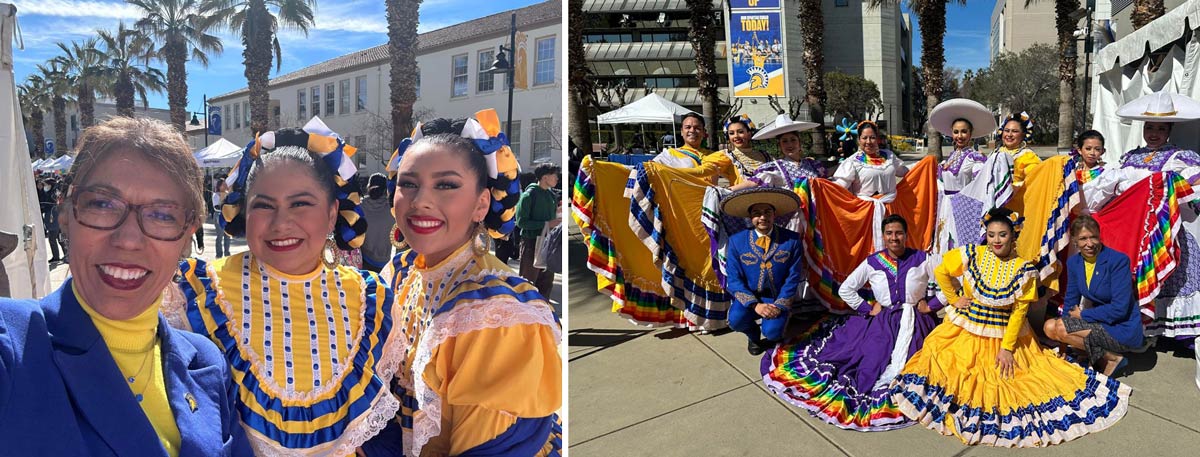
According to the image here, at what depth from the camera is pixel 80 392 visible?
52.7 inches

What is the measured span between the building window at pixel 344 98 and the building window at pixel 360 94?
0.05m

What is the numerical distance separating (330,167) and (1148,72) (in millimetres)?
7647

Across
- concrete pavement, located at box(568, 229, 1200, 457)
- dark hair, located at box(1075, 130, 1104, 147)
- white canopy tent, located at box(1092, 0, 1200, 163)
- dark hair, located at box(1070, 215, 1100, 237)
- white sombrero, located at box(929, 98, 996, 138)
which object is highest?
white canopy tent, located at box(1092, 0, 1200, 163)

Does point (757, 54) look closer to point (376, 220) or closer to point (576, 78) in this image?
point (576, 78)

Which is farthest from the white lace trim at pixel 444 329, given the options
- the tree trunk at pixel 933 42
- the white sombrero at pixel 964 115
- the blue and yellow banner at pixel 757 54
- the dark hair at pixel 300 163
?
the blue and yellow banner at pixel 757 54

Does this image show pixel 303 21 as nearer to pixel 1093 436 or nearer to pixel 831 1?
pixel 1093 436

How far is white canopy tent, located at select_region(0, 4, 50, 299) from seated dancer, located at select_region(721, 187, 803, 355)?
3346 mm

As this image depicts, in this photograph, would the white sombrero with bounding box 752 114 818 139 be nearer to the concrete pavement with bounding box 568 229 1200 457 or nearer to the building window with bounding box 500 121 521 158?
the concrete pavement with bounding box 568 229 1200 457

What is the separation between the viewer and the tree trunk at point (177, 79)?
1717 mm

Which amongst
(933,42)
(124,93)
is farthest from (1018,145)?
(933,42)

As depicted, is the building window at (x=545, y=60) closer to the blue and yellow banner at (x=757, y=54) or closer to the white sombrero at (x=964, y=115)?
the white sombrero at (x=964, y=115)

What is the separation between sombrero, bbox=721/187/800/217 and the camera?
4.32 metres

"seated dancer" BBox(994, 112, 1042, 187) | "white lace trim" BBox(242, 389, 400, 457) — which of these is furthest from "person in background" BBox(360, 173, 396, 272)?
"seated dancer" BBox(994, 112, 1042, 187)

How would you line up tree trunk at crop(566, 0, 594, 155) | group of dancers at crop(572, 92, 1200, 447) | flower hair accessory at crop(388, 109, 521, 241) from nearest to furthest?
flower hair accessory at crop(388, 109, 521, 241)
group of dancers at crop(572, 92, 1200, 447)
tree trunk at crop(566, 0, 594, 155)
